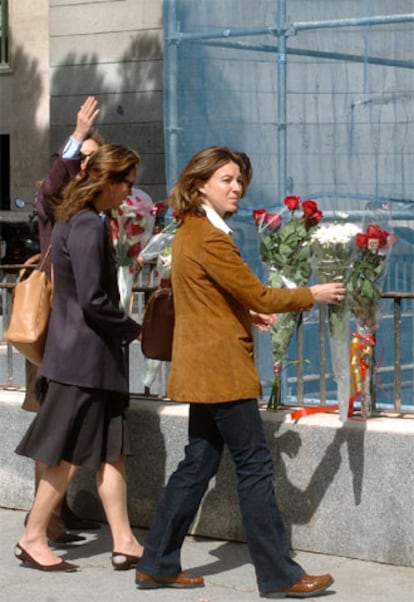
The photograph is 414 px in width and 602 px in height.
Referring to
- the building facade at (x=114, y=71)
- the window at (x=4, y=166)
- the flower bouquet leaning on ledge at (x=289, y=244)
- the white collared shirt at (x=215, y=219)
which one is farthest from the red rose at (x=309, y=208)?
the window at (x=4, y=166)

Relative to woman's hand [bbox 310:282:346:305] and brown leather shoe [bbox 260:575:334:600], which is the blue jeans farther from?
woman's hand [bbox 310:282:346:305]

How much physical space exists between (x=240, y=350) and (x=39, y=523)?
1227 millimetres

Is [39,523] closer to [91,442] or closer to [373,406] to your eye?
[91,442]

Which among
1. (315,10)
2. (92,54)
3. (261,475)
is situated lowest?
(261,475)

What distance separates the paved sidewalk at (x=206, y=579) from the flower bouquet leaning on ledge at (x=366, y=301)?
0.66 metres

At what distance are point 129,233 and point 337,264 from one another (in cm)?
126

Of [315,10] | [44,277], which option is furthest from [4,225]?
[44,277]

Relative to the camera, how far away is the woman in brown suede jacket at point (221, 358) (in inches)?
207

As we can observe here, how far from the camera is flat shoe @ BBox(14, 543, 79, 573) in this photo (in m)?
5.88

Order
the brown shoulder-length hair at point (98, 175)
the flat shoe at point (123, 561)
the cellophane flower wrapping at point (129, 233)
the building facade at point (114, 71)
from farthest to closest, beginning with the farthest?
the building facade at point (114, 71), the cellophane flower wrapping at point (129, 233), the flat shoe at point (123, 561), the brown shoulder-length hair at point (98, 175)

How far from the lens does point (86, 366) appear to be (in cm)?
572

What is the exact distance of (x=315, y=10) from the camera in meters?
8.28

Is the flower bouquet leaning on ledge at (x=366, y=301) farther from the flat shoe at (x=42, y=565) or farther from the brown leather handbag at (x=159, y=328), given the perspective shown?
the flat shoe at (x=42, y=565)

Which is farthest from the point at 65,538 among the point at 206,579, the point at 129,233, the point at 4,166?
the point at 4,166
